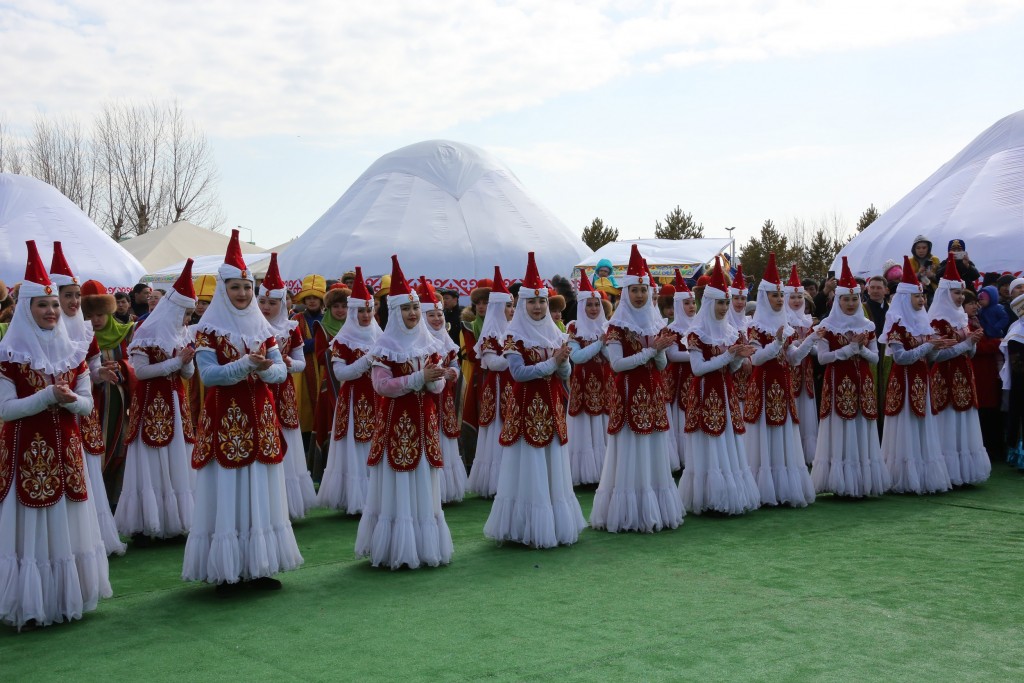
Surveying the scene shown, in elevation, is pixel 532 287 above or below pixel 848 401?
above

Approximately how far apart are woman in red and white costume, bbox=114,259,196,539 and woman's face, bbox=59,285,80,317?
1.31 m

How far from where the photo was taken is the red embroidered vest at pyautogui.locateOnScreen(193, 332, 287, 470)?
19.3 ft

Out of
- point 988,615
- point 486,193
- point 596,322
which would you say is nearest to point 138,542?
point 596,322

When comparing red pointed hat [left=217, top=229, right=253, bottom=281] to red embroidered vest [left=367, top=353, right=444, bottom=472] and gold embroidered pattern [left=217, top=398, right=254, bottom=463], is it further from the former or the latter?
red embroidered vest [left=367, top=353, right=444, bottom=472]

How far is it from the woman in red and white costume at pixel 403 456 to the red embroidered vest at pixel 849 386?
403 centimetres

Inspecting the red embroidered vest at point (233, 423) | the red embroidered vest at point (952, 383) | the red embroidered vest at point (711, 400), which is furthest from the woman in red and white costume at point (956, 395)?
the red embroidered vest at point (233, 423)

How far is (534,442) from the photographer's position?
710 cm

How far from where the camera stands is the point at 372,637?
520 cm

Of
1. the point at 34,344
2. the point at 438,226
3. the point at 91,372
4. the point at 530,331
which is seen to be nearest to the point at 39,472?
the point at 34,344

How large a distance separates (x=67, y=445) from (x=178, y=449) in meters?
2.14

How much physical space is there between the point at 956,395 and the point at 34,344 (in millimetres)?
7993

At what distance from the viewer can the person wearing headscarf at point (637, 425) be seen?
7621mm

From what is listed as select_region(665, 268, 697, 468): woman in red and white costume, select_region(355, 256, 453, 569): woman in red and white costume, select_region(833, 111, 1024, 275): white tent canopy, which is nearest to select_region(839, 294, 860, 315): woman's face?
select_region(665, 268, 697, 468): woman in red and white costume

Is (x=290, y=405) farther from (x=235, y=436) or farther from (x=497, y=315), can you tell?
(x=235, y=436)
